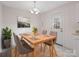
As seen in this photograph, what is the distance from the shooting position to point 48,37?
243 cm

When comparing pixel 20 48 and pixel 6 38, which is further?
pixel 6 38

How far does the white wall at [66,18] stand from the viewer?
2.43 metres

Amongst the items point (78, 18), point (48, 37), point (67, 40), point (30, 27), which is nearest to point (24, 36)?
point (30, 27)

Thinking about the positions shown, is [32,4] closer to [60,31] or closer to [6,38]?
[60,31]

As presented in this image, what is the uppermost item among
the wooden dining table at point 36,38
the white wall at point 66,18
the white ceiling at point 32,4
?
the white ceiling at point 32,4

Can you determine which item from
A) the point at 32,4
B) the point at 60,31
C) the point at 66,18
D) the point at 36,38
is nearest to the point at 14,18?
the point at 32,4

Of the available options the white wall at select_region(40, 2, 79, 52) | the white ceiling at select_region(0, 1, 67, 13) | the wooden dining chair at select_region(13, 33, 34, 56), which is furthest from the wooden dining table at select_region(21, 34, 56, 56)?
the white ceiling at select_region(0, 1, 67, 13)

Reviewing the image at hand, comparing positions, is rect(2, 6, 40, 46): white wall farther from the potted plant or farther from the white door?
the white door

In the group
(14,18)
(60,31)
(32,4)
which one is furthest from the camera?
(60,31)

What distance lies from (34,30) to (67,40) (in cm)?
94

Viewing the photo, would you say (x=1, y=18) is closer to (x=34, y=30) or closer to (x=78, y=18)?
(x=34, y=30)

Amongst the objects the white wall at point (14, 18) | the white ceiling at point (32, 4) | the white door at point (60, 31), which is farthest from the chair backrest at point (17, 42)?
the white door at point (60, 31)

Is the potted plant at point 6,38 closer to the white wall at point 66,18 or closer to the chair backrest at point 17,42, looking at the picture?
the chair backrest at point 17,42

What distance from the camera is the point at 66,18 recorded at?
2619 millimetres
